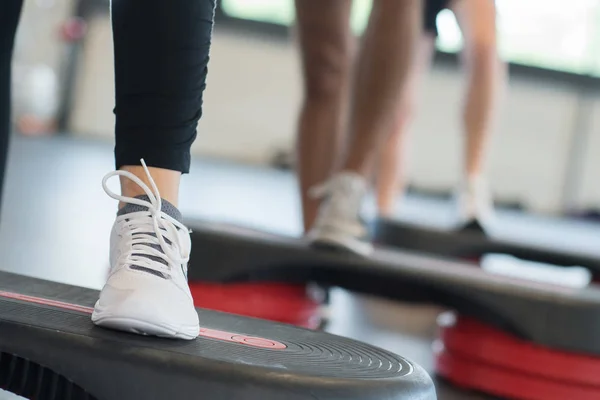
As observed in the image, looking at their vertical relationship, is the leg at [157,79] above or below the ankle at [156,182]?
above

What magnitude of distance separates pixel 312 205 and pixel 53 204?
98 cm

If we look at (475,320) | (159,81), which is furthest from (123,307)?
(475,320)

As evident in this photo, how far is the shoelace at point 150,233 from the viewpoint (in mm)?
843

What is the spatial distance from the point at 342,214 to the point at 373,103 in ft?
0.76

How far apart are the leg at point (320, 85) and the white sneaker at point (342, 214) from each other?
0.89 feet

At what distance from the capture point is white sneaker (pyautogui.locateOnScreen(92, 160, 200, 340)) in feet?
2.67

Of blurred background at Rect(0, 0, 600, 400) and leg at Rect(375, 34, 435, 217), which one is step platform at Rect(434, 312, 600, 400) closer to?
leg at Rect(375, 34, 435, 217)

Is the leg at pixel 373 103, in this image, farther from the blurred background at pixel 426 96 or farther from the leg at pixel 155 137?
the blurred background at pixel 426 96

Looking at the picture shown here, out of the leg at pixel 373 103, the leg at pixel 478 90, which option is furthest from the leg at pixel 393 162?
the leg at pixel 373 103

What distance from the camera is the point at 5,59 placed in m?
1.21

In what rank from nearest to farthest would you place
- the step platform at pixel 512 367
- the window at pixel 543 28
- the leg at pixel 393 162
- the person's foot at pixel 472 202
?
the step platform at pixel 512 367 → the person's foot at pixel 472 202 → the leg at pixel 393 162 → the window at pixel 543 28

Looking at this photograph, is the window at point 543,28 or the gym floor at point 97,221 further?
the window at point 543,28

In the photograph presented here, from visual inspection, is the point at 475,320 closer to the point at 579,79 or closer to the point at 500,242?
the point at 500,242

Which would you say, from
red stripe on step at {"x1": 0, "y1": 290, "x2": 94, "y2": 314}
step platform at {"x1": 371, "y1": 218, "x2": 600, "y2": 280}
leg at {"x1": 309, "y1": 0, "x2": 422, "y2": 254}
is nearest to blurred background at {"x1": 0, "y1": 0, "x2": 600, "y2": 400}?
step platform at {"x1": 371, "y1": 218, "x2": 600, "y2": 280}
